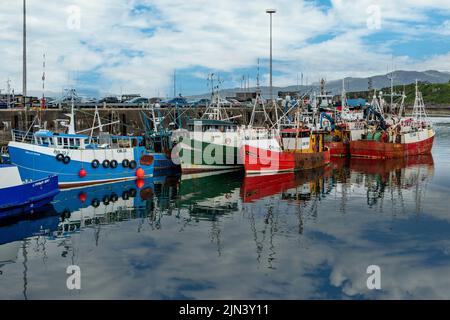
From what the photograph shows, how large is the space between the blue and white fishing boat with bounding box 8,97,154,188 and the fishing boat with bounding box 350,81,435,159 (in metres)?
29.7

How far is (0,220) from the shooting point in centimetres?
2661

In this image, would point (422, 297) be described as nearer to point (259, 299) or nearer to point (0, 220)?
point (259, 299)

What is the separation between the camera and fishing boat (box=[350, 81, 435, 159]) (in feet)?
194

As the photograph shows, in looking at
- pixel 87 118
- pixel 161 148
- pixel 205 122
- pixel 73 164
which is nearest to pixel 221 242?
pixel 73 164

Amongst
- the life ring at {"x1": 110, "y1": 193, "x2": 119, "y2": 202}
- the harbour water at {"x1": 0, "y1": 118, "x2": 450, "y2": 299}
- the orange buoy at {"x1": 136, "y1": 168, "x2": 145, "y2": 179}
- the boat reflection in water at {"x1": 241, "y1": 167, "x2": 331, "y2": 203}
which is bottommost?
the harbour water at {"x1": 0, "y1": 118, "x2": 450, "y2": 299}

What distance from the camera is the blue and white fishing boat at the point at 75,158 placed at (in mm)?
34844

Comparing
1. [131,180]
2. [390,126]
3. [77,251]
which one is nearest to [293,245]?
[77,251]

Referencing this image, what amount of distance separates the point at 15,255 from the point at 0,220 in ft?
20.5

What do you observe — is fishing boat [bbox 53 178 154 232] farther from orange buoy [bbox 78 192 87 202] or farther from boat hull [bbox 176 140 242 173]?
boat hull [bbox 176 140 242 173]

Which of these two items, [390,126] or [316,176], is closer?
[316,176]

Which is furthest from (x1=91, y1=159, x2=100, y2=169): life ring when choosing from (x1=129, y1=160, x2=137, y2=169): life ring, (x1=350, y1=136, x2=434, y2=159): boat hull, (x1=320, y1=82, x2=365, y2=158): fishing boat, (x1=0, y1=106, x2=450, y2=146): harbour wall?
(x1=350, y1=136, x2=434, y2=159): boat hull

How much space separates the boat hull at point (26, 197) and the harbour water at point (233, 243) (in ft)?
3.08

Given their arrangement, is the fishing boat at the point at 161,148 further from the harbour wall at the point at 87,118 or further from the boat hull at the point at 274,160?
the boat hull at the point at 274,160
